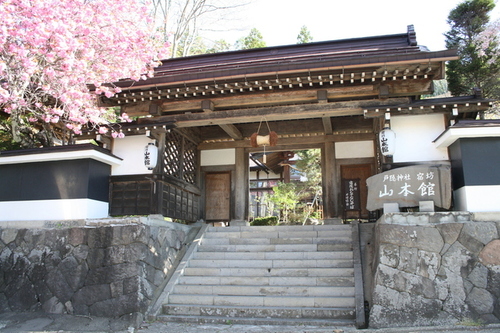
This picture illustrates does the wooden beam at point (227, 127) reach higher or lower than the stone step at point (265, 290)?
higher

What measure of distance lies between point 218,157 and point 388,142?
19.1 feet

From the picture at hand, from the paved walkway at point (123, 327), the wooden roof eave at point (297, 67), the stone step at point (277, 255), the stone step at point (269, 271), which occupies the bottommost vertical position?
the paved walkway at point (123, 327)

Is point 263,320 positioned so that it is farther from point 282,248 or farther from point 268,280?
point 282,248

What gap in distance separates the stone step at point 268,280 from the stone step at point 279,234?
1.68m

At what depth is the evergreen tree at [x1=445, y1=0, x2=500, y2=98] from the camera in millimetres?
14812

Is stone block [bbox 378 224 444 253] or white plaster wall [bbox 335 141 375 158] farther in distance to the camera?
white plaster wall [bbox 335 141 375 158]

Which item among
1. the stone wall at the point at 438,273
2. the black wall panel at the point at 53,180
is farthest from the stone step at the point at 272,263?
the black wall panel at the point at 53,180

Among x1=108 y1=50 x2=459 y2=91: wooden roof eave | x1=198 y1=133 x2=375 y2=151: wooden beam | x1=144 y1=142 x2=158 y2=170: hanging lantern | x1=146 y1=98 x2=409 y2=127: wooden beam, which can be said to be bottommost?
x1=144 y1=142 x2=158 y2=170: hanging lantern

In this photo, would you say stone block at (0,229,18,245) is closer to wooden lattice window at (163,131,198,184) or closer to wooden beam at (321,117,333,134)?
wooden lattice window at (163,131,198,184)

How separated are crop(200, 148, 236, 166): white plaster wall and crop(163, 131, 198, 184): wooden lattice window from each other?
331mm

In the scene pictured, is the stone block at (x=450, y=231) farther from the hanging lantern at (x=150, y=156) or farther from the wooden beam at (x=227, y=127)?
the hanging lantern at (x=150, y=156)

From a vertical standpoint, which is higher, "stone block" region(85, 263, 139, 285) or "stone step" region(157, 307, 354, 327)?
"stone block" region(85, 263, 139, 285)

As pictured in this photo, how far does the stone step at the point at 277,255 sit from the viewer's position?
833cm

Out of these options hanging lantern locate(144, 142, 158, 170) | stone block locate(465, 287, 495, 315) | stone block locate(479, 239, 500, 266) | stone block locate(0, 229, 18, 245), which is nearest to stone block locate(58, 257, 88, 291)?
stone block locate(0, 229, 18, 245)
